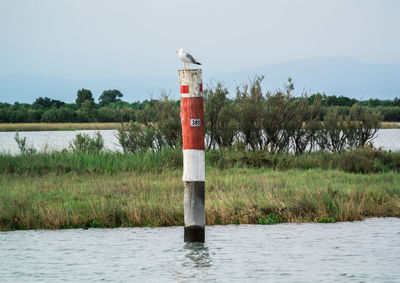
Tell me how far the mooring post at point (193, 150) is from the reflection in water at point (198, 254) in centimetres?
18

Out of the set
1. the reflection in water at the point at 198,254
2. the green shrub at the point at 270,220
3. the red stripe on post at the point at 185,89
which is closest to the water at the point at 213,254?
the reflection in water at the point at 198,254

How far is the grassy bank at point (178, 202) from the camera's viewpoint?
12.1 metres

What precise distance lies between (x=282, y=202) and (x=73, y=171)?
836 cm

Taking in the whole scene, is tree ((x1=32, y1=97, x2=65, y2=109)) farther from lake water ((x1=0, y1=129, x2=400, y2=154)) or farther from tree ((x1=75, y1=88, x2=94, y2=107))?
lake water ((x1=0, y1=129, x2=400, y2=154))

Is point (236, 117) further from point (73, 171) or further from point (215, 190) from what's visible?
point (215, 190)

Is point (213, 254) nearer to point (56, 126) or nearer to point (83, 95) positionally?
point (56, 126)

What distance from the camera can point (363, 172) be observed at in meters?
19.1

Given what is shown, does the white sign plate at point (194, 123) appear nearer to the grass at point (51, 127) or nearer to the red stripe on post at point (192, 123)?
the red stripe on post at point (192, 123)

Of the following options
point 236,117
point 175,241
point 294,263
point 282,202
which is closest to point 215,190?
point 282,202

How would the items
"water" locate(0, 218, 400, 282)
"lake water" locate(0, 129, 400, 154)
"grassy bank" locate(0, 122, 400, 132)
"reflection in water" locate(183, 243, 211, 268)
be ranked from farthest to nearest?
"grassy bank" locate(0, 122, 400, 132), "lake water" locate(0, 129, 400, 154), "reflection in water" locate(183, 243, 211, 268), "water" locate(0, 218, 400, 282)

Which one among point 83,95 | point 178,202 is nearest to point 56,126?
point 83,95

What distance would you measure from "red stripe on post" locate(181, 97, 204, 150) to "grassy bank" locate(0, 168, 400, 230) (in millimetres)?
2870

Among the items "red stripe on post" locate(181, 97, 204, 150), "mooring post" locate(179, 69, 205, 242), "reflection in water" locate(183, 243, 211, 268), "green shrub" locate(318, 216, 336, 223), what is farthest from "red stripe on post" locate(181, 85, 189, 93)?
"green shrub" locate(318, 216, 336, 223)

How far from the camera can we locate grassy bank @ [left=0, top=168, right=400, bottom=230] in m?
12.1
